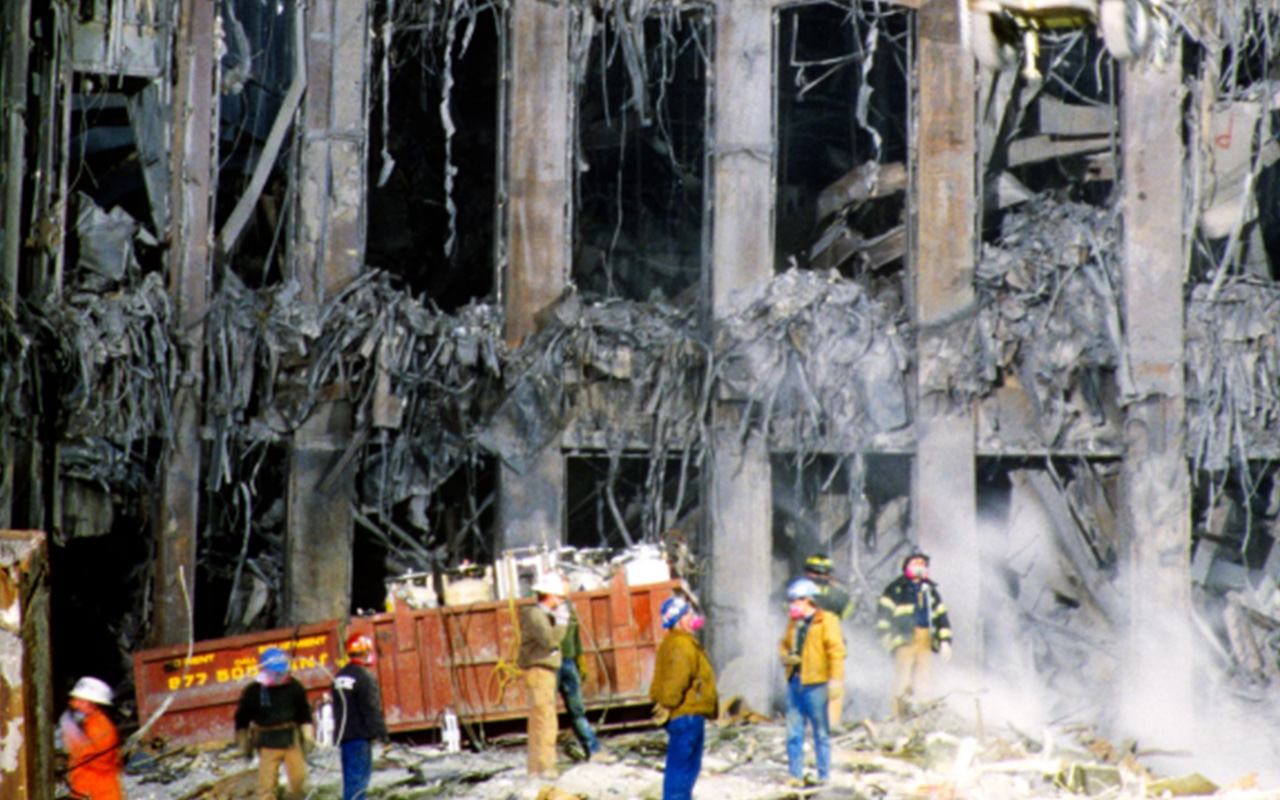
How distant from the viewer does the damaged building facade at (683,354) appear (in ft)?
47.3

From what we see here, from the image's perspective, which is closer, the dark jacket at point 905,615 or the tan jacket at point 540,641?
the tan jacket at point 540,641

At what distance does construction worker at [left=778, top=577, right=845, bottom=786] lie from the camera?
11180 mm

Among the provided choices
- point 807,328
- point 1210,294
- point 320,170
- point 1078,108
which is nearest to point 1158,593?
point 1210,294

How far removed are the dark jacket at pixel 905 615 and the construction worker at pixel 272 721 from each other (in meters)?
6.06

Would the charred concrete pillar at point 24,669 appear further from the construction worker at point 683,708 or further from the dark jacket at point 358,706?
the construction worker at point 683,708

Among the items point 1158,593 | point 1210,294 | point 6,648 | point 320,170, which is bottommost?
point 1158,593

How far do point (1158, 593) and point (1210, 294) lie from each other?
336 centimetres

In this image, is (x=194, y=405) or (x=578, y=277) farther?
(x=578, y=277)

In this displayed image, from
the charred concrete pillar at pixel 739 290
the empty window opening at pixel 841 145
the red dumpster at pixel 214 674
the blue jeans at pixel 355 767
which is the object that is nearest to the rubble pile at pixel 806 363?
the charred concrete pillar at pixel 739 290

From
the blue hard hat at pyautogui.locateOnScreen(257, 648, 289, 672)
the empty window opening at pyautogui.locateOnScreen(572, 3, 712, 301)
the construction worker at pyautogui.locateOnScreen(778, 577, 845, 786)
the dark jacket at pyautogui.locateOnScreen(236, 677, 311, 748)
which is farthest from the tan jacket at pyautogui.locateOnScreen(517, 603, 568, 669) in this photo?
the empty window opening at pyautogui.locateOnScreen(572, 3, 712, 301)

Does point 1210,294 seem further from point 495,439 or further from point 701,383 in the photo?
point 495,439

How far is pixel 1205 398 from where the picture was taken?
1641 centimetres

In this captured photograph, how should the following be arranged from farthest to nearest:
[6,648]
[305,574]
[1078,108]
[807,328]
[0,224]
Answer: [1078,108] < [807,328] < [305,574] < [0,224] < [6,648]

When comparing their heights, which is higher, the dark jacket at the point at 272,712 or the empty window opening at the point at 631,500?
the empty window opening at the point at 631,500
